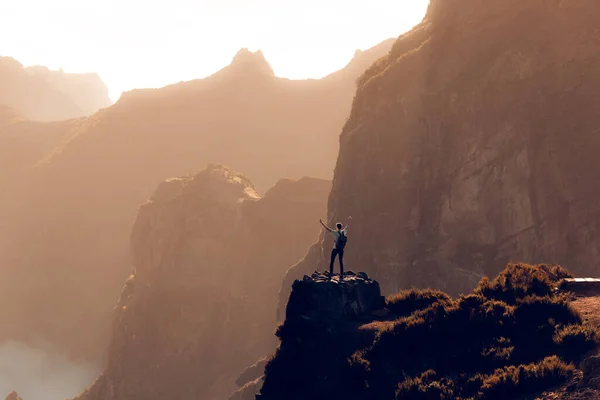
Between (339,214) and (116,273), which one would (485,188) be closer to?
(339,214)

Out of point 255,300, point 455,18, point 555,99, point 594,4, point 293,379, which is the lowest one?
point 293,379

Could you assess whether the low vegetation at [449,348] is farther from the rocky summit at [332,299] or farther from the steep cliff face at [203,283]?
the steep cliff face at [203,283]

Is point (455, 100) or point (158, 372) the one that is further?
point (158, 372)

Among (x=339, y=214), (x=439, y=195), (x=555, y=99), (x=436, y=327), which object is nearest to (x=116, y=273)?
(x=339, y=214)

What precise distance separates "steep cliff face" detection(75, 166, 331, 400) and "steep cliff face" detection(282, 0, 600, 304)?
36.1 meters

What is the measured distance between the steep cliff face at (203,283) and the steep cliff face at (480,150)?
3608 cm

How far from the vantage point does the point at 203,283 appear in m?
90.4

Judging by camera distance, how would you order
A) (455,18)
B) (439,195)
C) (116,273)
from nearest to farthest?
(439,195) → (455,18) → (116,273)

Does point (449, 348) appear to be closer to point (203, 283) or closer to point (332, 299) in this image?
point (332, 299)

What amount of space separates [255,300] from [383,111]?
45097 millimetres

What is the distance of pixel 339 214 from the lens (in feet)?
197

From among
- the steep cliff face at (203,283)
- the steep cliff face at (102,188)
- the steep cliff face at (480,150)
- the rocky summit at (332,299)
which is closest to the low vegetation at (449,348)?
the rocky summit at (332,299)

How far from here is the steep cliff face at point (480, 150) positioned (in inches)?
1612

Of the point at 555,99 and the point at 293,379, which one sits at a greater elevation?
the point at 555,99
